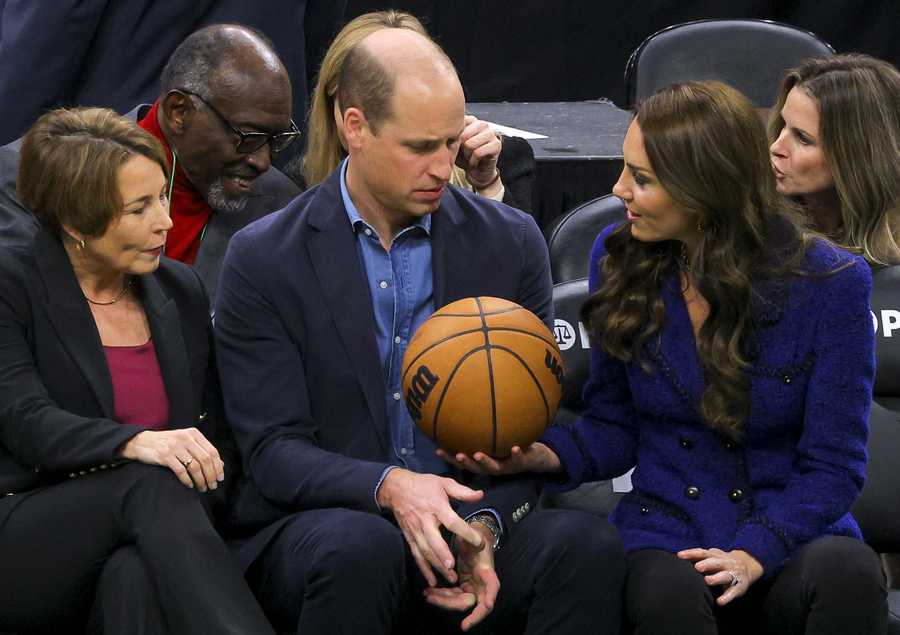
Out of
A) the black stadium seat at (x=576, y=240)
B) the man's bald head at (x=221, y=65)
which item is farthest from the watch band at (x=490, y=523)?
the man's bald head at (x=221, y=65)

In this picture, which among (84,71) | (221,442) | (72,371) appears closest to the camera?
(72,371)

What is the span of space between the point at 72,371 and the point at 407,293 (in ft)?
2.43

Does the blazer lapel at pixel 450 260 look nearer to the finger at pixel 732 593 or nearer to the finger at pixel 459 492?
the finger at pixel 459 492

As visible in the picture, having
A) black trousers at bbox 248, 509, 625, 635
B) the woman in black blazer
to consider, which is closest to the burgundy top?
the woman in black blazer

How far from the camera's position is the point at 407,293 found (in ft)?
10.6

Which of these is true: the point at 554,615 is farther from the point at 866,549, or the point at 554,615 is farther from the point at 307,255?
the point at 307,255

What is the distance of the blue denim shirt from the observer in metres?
3.21

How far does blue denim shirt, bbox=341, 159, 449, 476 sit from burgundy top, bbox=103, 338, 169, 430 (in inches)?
19.6

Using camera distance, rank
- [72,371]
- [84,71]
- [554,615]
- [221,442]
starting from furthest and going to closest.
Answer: [84,71] < [221,442] < [72,371] < [554,615]

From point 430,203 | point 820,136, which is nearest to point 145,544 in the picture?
point 430,203

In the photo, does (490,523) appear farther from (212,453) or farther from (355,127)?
(355,127)

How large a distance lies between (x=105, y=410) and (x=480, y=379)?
0.82 meters

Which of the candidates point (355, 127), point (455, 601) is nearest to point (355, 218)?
point (355, 127)

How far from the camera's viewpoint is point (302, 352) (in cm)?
317
